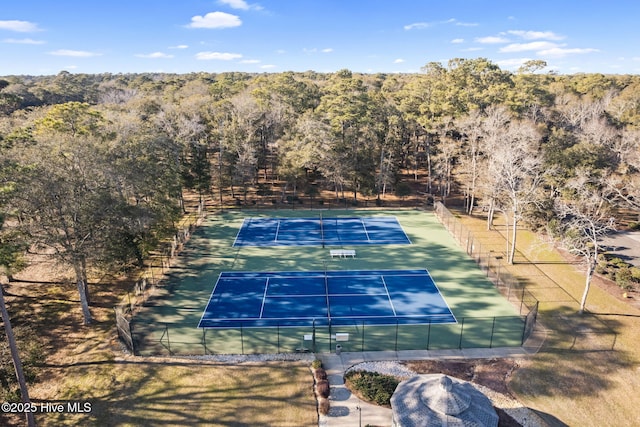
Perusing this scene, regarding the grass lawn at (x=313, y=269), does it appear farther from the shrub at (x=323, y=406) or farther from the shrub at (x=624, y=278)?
the shrub at (x=624, y=278)

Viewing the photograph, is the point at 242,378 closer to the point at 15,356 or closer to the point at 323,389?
the point at 323,389

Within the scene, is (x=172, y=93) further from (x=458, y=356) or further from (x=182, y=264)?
(x=458, y=356)

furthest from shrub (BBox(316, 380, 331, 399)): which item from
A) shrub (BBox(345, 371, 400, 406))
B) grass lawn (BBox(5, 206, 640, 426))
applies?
shrub (BBox(345, 371, 400, 406))

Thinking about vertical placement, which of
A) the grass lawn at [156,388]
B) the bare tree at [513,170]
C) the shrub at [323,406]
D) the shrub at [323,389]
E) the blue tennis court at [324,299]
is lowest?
the grass lawn at [156,388]

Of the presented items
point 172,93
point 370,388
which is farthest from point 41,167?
point 172,93

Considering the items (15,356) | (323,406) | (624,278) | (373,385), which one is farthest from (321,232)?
(15,356)

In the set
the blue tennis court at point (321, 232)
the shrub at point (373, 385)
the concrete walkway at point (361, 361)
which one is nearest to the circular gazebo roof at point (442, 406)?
the concrete walkway at point (361, 361)
